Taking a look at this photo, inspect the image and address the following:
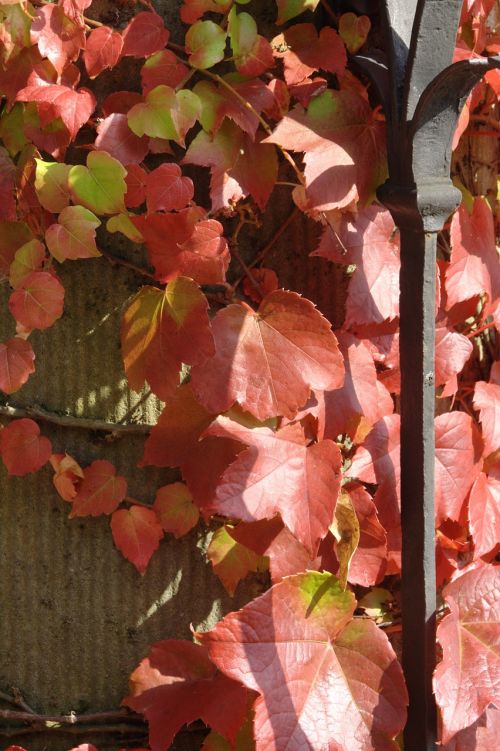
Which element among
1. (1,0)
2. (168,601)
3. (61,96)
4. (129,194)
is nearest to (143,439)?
(168,601)

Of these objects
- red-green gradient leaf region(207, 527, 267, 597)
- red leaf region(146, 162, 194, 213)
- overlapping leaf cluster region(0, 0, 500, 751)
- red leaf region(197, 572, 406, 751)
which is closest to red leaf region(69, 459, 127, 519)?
overlapping leaf cluster region(0, 0, 500, 751)

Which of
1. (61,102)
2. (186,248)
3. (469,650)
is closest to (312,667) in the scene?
(469,650)

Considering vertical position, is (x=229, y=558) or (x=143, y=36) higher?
(x=143, y=36)

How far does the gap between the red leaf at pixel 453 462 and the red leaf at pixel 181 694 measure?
37 centimetres

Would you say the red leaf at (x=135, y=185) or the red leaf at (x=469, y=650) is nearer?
the red leaf at (x=469, y=650)

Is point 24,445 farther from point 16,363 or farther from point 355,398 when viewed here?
point 355,398

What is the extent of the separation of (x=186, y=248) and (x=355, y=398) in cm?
30

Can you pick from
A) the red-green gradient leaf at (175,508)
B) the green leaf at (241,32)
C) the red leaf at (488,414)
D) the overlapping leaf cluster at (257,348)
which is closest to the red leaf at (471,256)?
the overlapping leaf cluster at (257,348)

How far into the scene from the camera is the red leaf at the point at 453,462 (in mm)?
1114

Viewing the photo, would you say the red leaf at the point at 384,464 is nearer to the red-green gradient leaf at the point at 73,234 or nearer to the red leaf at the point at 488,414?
the red leaf at the point at 488,414

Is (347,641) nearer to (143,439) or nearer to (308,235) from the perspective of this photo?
(143,439)

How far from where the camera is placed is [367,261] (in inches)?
→ 42.4

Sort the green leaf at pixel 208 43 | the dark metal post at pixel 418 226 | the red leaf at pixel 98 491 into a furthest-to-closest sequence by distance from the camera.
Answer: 1. the red leaf at pixel 98 491
2. the green leaf at pixel 208 43
3. the dark metal post at pixel 418 226

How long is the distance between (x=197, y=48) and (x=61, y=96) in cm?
18
